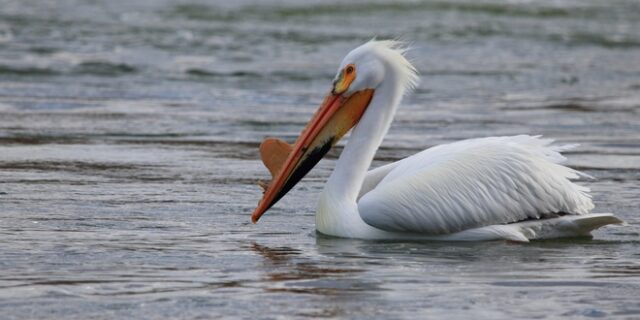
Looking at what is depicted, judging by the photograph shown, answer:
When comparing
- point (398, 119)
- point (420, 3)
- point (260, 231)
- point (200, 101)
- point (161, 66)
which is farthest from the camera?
point (420, 3)

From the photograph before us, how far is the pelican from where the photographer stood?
651 cm

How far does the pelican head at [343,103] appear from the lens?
6.91 m

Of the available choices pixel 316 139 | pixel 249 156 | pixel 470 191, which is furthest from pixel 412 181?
pixel 249 156

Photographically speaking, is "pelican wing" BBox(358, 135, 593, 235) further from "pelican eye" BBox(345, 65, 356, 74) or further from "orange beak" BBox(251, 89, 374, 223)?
"pelican eye" BBox(345, 65, 356, 74)

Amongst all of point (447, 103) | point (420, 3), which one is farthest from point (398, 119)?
point (420, 3)

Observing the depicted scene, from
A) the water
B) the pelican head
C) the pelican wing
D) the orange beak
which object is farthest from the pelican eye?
the water

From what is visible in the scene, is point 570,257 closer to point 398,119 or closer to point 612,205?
point 612,205

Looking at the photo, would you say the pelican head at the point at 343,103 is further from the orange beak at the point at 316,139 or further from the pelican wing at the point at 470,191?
the pelican wing at the point at 470,191

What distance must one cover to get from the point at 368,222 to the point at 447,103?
23.0ft

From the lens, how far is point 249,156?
9734mm

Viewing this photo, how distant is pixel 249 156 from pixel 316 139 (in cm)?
281

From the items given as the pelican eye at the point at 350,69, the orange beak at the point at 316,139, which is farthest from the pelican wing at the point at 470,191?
the pelican eye at the point at 350,69

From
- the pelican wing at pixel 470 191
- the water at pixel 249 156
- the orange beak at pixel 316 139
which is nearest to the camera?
the water at pixel 249 156

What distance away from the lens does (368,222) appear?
6.54 meters
